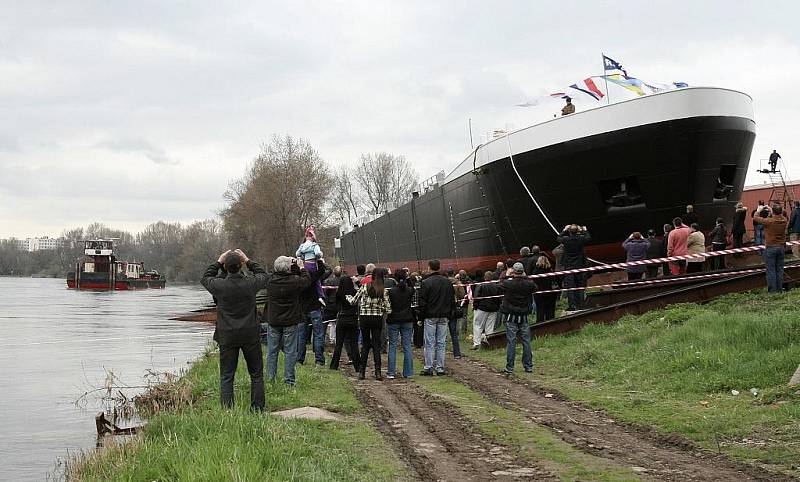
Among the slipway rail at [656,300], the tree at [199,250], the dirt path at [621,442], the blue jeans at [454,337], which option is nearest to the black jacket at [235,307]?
the dirt path at [621,442]

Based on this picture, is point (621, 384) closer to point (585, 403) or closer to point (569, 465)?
point (585, 403)

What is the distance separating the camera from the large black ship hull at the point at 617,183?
1873 cm

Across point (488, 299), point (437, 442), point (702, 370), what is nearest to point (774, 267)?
point (702, 370)

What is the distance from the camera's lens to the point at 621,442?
7613 millimetres

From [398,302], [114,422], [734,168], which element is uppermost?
[734,168]

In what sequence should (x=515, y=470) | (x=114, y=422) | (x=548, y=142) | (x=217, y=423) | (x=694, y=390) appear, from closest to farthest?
(x=515, y=470) < (x=217, y=423) < (x=694, y=390) < (x=114, y=422) < (x=548, y=142)

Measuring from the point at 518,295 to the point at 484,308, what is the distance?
379 cm

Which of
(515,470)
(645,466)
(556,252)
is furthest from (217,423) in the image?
(556,252)

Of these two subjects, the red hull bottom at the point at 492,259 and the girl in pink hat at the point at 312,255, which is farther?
the red hull bottom at the point at 492,259

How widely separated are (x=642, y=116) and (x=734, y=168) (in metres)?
2.97

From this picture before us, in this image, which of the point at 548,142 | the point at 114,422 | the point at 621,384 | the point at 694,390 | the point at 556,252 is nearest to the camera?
the point at 694,390

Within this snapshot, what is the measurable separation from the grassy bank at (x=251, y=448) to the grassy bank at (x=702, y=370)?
2.95m

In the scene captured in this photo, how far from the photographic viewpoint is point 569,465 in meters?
6.75

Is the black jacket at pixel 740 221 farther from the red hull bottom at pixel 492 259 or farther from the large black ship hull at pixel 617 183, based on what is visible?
the red hull bottom at pixel 492 259
